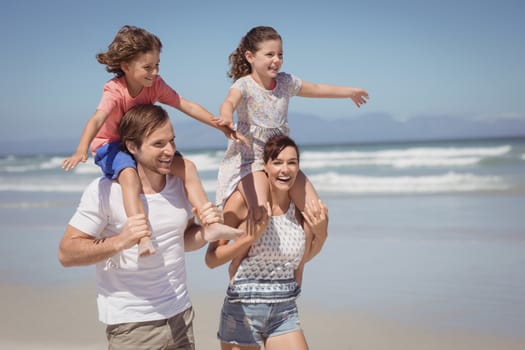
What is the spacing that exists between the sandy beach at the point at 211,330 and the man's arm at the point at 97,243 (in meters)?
2.93

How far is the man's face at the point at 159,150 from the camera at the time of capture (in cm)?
305

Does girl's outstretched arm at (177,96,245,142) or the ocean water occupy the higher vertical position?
girl's outstretched arm at (177,96,245,142)

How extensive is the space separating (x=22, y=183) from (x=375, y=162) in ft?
48.4

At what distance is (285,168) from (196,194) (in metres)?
0.63

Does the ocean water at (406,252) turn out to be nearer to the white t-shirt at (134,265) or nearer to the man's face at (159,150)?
the white t-shirt at (134,265)

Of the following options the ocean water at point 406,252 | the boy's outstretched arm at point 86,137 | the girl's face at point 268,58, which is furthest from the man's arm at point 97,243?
the ocean water at point 406,252

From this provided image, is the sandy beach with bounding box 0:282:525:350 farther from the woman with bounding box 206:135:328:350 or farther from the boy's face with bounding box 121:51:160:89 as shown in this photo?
the boy's face with bounding box 121:51:160:89

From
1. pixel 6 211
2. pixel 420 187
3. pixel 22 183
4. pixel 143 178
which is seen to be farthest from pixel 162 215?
pixel 22 183

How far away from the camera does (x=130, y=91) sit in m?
3.45

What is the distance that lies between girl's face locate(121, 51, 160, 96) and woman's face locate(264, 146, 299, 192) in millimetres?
833

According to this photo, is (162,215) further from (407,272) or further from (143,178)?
(407,272)

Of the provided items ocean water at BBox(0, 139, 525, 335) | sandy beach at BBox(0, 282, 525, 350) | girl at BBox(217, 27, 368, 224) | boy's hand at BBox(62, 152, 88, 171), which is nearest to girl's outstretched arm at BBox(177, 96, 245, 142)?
girl at BBox(217, 27, 368, 224)

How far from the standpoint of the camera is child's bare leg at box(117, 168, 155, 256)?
9.21 ft

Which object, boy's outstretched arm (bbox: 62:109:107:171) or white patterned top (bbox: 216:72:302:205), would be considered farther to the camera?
white patterned top (bbox: 216:72:302:205)
